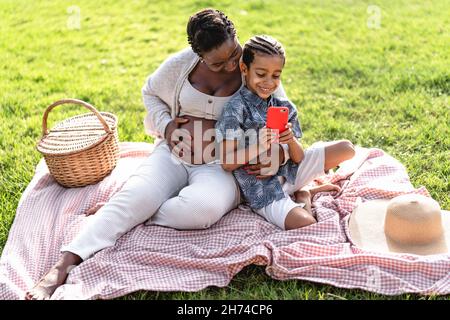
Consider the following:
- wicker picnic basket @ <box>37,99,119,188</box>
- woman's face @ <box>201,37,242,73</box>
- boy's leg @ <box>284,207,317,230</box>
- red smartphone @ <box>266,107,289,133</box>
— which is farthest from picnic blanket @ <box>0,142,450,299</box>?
woman's face @ <box>201,37,242,73</box>

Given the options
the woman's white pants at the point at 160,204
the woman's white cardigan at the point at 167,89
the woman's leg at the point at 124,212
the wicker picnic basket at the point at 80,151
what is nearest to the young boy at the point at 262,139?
the woman's white pants at the point at 160,204

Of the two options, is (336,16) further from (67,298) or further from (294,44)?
(67,298)

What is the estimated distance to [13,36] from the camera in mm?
7055

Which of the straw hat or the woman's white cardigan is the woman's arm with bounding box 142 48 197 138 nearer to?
the woman's white cardigan

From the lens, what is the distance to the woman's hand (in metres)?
3.41

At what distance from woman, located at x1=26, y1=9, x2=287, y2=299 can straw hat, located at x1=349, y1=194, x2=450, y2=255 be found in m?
0.65

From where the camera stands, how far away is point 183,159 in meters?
3.46

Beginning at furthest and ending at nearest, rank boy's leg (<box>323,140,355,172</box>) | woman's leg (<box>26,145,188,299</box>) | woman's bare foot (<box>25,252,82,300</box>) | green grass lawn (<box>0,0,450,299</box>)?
green grass lawn (<box>0,0,450,299</box>) → boy's leg (<box>323,140,355,172</box>) → woman's leg (<box>26,145,188,299</box>) → woman's bare foot (<box>25,252,82,300</box>)

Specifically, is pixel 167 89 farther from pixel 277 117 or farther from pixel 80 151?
pixel 277 117

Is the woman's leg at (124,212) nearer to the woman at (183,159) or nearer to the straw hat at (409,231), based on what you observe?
the woman at (183,159)

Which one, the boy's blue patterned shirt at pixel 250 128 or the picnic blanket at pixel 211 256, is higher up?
the boy's blue patterned shirt at pixel 250 128

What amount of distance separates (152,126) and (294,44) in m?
3.27

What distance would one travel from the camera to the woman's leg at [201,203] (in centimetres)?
318

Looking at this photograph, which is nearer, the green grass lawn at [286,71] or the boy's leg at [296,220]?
the boy's leg at [296,220]
